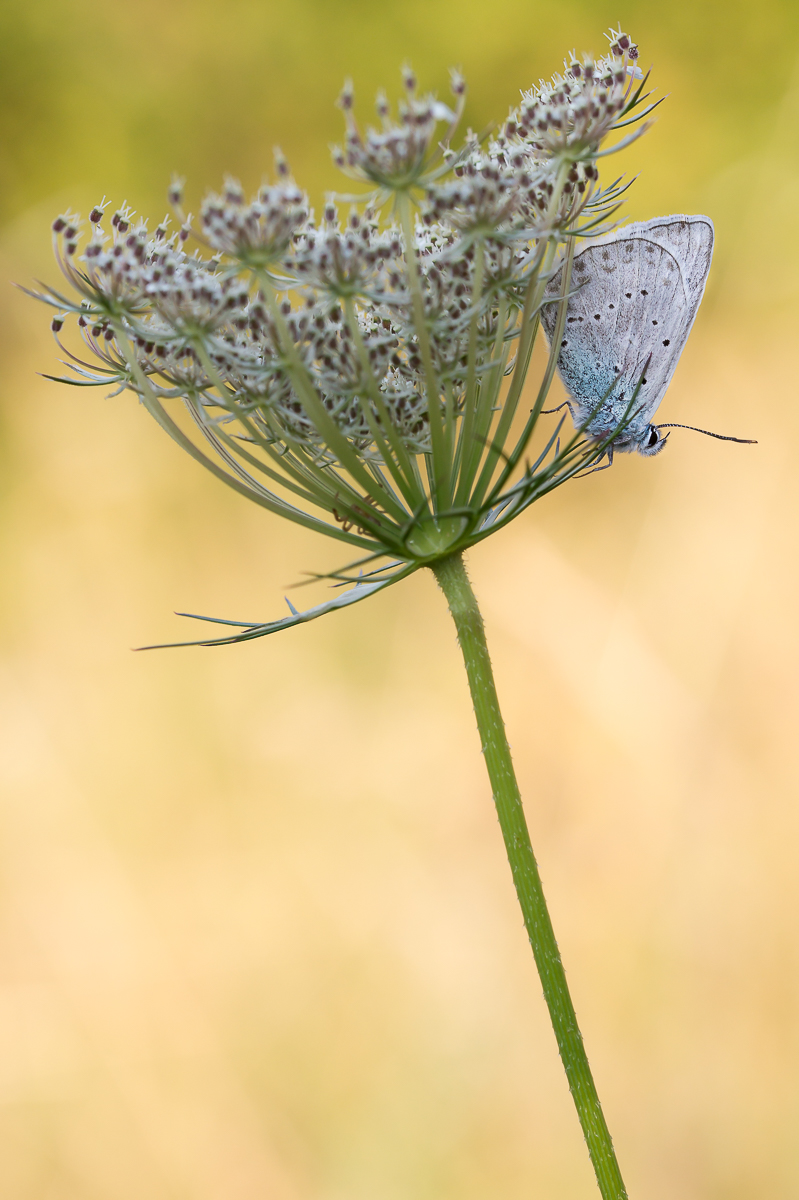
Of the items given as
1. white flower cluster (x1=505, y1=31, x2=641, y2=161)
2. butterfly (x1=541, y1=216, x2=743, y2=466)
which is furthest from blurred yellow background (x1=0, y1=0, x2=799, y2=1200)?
white flower cluster (x1=505, y1=31, x2=641, y2=161)

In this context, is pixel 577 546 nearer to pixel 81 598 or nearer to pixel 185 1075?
pixel 81 598

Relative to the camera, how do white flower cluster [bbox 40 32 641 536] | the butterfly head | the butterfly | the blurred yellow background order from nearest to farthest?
white flower cluster [bbox 40 32 641 536]
the butterfly
the butterfly head
the blurred yellow background

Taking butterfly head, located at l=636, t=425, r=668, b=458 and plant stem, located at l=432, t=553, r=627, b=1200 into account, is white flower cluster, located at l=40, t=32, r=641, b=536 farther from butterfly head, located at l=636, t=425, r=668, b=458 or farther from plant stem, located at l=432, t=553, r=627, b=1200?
butterfly head, located at l=636, t=425, r=668, b=458

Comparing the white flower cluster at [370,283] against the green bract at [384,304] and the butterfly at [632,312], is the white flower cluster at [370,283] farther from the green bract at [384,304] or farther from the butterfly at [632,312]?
the butterfly at [632,312]

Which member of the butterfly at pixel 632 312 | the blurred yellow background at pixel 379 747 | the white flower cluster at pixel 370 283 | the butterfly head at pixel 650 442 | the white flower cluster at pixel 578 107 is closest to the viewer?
the white flower cluster at pixel 370 283

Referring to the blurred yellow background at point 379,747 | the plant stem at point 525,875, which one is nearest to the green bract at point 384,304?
the plant stem at point 525,875

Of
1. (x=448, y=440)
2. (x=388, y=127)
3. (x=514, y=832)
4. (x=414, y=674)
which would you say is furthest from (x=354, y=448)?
(x=414, y=674)
